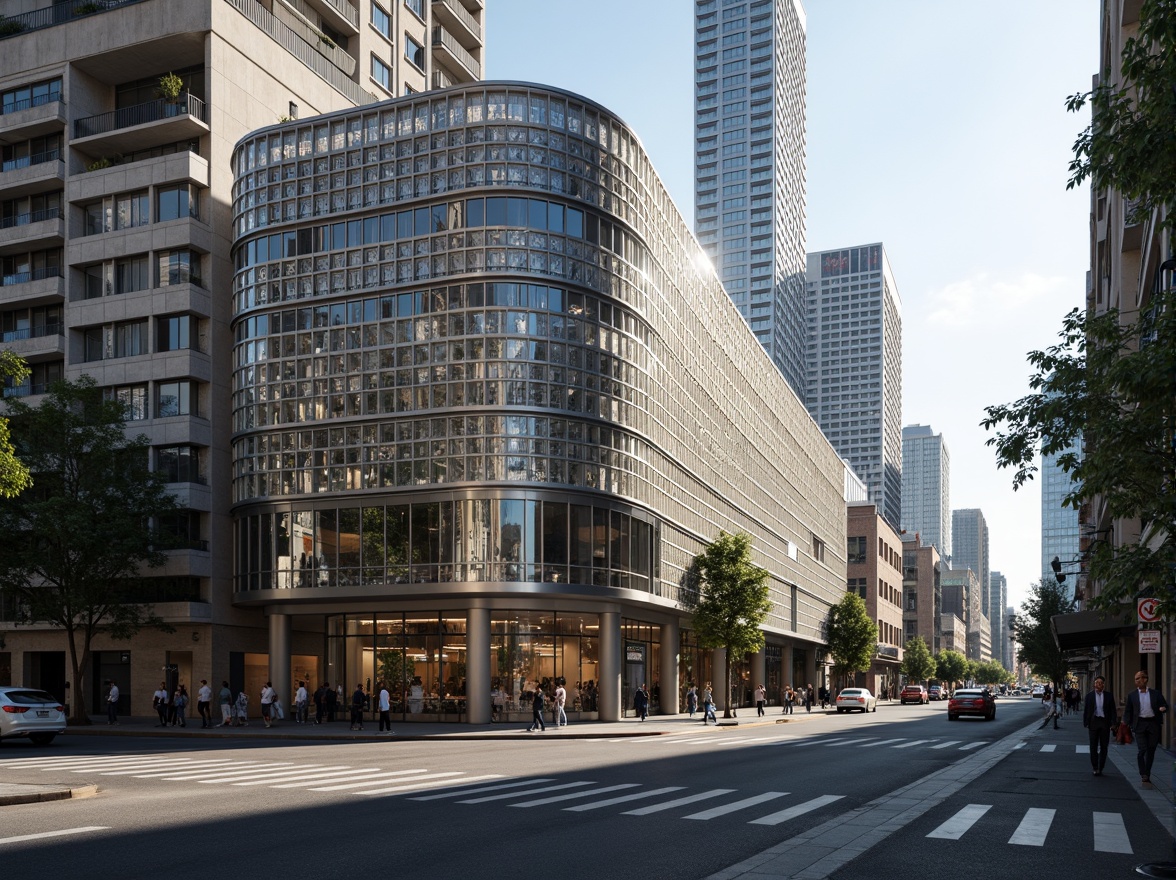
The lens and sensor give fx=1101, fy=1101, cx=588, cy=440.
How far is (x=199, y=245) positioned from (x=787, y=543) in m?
50.6

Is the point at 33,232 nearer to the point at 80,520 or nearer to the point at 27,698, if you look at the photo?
the point at 80,520

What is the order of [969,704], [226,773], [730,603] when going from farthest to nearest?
[969,704]
[730,603]
[226,773]

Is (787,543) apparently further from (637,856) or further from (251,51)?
(637,856)

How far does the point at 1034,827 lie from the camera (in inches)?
570

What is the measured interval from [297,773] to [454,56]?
2455 inches

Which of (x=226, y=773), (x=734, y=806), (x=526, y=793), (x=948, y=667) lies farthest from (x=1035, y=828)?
(x=948, y=667)

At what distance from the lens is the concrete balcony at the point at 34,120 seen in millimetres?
55156

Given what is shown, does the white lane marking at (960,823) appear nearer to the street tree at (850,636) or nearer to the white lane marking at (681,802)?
the white lane marking at (681,802)

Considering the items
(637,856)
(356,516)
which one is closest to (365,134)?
(356,516)

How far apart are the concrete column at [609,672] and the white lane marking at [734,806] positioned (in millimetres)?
29383

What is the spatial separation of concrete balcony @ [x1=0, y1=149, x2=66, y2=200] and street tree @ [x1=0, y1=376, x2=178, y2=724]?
13.6 meters

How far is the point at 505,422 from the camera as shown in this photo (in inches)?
1727

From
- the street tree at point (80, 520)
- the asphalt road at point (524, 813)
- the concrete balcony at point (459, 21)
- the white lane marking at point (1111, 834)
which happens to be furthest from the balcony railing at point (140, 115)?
the white lane marking at point (1111, 834)

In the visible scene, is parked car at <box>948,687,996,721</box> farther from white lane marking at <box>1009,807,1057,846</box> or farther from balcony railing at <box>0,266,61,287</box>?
balcony railing at <box>0,266,61,287</box>
